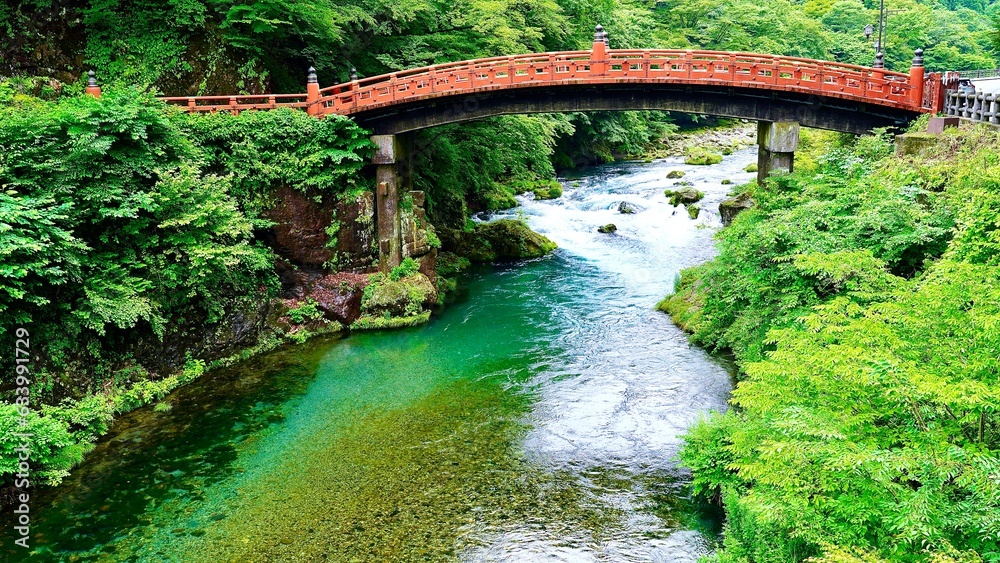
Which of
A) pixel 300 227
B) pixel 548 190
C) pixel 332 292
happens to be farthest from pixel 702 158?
pixel 300 227

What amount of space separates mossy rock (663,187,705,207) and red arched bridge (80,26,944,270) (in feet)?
33.3

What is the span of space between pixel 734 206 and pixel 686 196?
5.06 m

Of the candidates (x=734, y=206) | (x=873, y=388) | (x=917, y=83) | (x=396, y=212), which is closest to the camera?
(x=873, y=388)

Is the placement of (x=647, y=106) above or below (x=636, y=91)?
below

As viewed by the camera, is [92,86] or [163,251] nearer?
[163,251]

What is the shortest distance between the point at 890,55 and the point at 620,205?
130ft

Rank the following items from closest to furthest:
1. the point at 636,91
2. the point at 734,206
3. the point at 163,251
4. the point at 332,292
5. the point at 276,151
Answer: the point at 163,251, the point at 276,151, the point at 332,292, the point at 636,91, the point at 734,206

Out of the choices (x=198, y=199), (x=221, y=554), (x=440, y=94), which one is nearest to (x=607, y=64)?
(x=440, y=94)

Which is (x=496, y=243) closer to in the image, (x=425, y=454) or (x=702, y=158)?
(x=425, y=454)

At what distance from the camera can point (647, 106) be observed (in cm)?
2341

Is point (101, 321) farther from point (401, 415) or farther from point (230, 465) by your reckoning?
point (401, 415)

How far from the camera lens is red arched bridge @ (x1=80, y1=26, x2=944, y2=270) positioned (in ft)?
70.2

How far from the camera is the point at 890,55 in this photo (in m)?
60.9

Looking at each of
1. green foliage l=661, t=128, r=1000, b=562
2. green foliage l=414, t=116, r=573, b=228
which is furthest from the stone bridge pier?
green foliage l=661, t=128, r=1000, b=562
